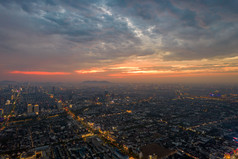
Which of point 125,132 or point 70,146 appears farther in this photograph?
point 125,132

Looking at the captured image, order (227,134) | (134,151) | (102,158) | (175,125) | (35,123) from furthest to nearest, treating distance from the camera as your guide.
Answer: (35,123) < (175,125) < (227,134) < (134,151) < (102,158)

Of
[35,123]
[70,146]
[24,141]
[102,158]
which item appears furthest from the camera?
[35,123]

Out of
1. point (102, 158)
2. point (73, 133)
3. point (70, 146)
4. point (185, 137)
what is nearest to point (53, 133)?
point (73, 133)

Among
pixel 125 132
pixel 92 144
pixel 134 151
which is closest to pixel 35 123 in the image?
pixel 92 144

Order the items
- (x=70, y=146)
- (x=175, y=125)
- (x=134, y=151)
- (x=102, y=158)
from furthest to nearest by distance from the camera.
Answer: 1. (x=175, y=125)
2. (x=70, y=146)
3. (x=134, y=151)
4. (x=102, y=158)

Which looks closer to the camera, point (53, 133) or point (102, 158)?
point (102, 158)

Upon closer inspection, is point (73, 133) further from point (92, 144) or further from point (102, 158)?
point (102, 158)

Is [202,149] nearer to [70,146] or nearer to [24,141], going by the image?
[70,146]

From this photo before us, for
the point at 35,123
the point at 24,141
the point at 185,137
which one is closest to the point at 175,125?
the point at 185,137

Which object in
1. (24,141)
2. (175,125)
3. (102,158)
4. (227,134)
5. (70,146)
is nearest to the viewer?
(102,158)
